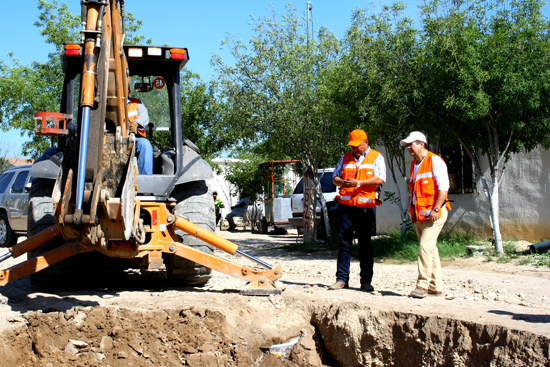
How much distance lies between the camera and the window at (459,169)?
1158 cm

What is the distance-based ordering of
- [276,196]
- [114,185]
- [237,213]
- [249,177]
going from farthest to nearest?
[249,177]
[237,213]
[276,196]
[114,185]

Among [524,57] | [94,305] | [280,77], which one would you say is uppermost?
[280,77]

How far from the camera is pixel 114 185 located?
4.52 meters

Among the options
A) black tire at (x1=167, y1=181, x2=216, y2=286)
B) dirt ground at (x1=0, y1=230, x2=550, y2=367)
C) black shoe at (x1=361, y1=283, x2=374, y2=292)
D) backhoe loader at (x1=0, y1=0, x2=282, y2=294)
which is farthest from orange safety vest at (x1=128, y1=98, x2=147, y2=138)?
black shoe at (x1=361, y1=283, x2=374, y2=292)

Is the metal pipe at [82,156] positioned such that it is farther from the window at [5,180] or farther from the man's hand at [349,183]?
the window at [5,180]

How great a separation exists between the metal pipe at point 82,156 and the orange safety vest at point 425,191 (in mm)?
3512

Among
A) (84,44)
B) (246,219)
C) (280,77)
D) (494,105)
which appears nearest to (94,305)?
(84,44)

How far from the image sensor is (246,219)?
21922 millimetres

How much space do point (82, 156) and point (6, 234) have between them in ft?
34.5

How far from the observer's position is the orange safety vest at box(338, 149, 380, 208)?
6.08 m

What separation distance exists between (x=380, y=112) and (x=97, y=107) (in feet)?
21.5

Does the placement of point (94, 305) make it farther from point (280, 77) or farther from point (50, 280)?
point (280, 77)

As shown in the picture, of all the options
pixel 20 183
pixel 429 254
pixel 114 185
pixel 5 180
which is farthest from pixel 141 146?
pixel 5 180

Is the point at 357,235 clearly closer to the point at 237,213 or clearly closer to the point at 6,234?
the point at 6,234
